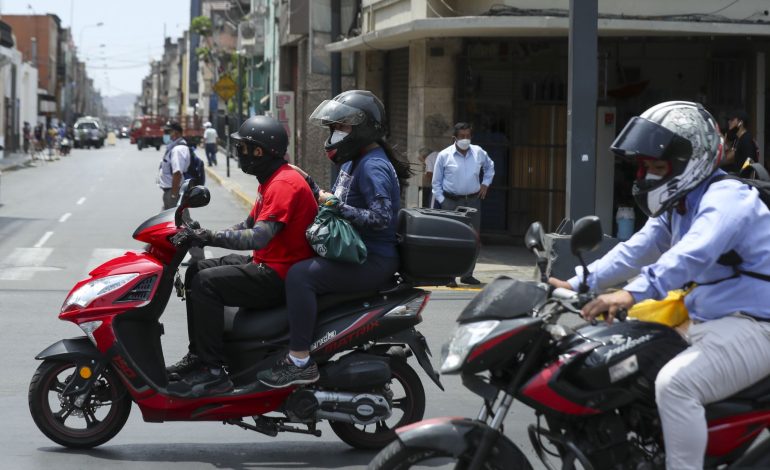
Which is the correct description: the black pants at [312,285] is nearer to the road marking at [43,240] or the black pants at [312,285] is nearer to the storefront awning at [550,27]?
the storefront awning at [550,27]

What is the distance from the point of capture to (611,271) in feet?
15.8

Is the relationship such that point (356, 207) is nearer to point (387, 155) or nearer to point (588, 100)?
point (387, 155)

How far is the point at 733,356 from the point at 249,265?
2870 mm

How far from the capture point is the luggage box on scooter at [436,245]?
653 cm

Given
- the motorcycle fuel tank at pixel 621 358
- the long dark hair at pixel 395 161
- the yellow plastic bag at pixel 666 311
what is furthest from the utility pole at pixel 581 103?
the motorcycle fuel tank at pixel 621 358

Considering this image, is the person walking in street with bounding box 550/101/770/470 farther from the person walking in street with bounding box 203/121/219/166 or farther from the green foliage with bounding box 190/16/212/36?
the green foliage with bounding box 190/16/212/36

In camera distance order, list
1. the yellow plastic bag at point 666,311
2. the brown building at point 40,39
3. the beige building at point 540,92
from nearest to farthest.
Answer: the yellow plastic bag at point 666,311
the beige building at point 540,92
the brown building at point 40,39

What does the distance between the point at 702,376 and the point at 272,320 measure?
2.79 metres

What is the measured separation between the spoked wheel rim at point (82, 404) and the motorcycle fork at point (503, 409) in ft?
9.51

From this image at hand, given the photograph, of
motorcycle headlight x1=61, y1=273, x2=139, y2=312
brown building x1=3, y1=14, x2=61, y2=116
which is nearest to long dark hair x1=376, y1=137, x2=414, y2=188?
motorcycle headlight x1=61, y1=273, x2=139, y2=312

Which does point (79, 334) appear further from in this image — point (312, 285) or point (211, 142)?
point (211, 142)

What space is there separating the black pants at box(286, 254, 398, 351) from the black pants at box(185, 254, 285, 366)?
162 mm

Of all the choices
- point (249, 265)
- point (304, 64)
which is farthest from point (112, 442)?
point (304, 64)

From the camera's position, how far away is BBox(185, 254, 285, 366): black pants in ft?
21.0
